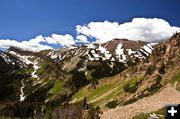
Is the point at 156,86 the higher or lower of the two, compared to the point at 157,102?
higher

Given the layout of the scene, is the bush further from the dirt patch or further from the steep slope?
the dirt patch

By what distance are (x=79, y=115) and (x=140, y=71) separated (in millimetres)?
39165

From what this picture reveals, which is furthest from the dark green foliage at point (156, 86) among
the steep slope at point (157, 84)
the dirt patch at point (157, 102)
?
the dirt patch at point (157, 102)

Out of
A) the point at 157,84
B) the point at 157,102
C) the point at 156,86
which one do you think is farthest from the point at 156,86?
the point at 157,102

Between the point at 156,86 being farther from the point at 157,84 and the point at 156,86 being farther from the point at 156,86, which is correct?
the point at 157,84

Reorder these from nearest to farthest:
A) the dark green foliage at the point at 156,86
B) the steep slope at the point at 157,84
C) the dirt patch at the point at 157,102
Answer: the dirt patch at the point at 157,102 → the steep slope at the point at 157,84 → the dark green foliage at the point at 156,86

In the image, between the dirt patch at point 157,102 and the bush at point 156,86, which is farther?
the bush at point 156,86

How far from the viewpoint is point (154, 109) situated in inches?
3556

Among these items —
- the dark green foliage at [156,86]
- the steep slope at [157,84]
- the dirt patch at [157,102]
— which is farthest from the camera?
the dark green foliage at [156,86]

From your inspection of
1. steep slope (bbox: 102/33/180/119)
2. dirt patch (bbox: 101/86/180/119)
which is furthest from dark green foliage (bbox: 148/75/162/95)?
dirt patch (bbox: 101/86/180/119)

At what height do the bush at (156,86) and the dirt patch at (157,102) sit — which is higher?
the bush at (156,86)

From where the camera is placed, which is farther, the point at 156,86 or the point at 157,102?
the point at 156,86

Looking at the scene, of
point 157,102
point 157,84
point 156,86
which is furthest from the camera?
point 157,84

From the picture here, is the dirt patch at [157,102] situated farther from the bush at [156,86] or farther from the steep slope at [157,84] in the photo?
the bush at [156,86]
